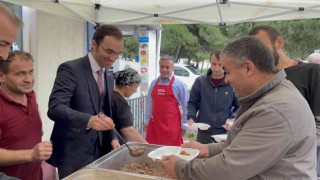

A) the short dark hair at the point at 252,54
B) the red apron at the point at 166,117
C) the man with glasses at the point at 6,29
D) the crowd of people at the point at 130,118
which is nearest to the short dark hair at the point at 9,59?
the crowd of people at the point at 130,118

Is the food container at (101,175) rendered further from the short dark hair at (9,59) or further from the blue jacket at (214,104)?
the blue jacket at (214,104)

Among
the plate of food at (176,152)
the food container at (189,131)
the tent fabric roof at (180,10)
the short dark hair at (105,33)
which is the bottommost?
the food container at (189,131)

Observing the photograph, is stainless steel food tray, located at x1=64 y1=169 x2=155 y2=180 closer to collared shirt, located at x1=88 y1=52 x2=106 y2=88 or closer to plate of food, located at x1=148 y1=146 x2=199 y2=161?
plate of food, located at x1=148 y1=146 x2=199 y2=161

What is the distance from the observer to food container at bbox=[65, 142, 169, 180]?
1.58 metres

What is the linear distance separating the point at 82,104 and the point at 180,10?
2.33 metres

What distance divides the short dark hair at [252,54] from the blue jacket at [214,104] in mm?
2007

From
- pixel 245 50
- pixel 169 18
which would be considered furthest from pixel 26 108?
pixel 169 18

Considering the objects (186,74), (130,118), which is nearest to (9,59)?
(130,118)

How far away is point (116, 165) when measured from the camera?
1897 millimetres

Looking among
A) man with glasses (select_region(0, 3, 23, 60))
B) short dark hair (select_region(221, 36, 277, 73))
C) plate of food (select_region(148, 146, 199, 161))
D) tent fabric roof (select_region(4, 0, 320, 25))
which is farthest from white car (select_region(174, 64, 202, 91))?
man with glasses (select_region(0, 3, 23, 60))

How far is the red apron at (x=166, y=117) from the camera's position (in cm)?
388

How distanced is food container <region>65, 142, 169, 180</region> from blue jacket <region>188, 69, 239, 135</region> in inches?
52.1

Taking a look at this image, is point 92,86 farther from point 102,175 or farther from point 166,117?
point 166,117

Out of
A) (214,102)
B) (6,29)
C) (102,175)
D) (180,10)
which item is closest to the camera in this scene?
(6,29)
